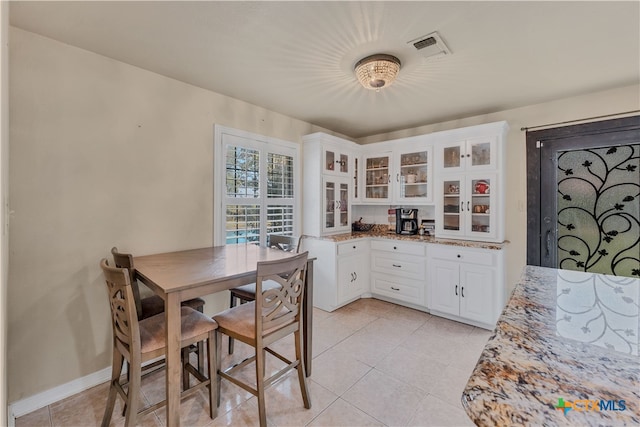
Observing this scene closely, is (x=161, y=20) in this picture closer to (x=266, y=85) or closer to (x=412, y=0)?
(x=266, y=85)

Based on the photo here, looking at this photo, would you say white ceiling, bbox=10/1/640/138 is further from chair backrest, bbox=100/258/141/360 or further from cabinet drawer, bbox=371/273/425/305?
cabinet drawer, bbox=371/273/425/305

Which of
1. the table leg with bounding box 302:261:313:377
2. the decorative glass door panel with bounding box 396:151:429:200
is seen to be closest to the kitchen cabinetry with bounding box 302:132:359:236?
the decorative glass door panel with bounding box 396:151:429:200

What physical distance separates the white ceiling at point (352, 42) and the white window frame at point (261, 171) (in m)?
0.43

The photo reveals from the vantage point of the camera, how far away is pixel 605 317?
3.36ft

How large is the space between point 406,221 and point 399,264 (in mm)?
685

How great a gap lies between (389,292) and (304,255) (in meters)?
2.24

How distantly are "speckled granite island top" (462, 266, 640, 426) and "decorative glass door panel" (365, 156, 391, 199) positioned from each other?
297cm

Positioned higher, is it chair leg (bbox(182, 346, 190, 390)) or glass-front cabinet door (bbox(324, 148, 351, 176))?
glass-front cabinet door (bbox(324, 148, 351, 176))

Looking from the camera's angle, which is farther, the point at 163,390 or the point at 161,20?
the point at 163,390

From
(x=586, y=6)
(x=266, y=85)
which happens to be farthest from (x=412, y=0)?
(x=266, y=85)

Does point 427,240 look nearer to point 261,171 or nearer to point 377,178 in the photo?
point 377,178

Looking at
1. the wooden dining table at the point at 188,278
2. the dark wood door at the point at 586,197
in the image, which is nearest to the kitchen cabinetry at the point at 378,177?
the dark wood door at the point at 586,197

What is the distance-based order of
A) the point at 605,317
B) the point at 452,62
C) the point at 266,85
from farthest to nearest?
the point at 266,85, the point at 452,62, the point at 605,317

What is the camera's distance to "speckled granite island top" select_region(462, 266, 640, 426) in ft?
1.81
